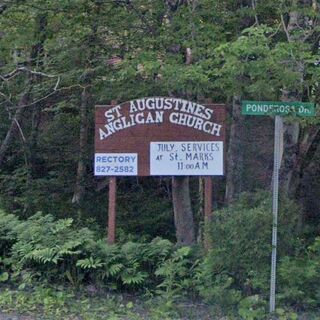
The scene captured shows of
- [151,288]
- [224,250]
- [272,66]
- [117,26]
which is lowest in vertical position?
[151,288]

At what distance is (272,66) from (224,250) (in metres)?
2.40

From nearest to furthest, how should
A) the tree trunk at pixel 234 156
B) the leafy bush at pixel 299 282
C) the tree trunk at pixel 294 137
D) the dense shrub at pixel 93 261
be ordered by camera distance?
the leafy bush at pixel 299 282
the dense shrub at pixel 93 261
the tree trunk at pixel 294 137
the tree trunk at pixel 234 156

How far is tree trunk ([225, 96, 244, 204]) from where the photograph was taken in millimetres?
12891

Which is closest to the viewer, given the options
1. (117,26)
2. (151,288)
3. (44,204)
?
(151,288)

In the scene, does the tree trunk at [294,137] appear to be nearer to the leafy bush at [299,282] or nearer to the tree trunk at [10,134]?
the leafy bush at [299,282]

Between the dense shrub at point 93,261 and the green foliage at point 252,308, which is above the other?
the dense shrub at point 93,261

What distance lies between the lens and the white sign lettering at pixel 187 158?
34.4 ft

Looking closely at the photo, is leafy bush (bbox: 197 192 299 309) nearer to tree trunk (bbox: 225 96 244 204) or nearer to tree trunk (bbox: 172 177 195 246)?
tree trunk (bbox: 172 177 195 246)

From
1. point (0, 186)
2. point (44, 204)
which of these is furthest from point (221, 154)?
point (0, 186)

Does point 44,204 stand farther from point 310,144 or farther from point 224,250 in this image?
point 224,250

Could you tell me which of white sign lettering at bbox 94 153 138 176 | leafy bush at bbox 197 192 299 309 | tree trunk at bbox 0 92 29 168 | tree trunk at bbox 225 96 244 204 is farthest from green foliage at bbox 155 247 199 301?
tree trunk at bbox 0 92 29 168

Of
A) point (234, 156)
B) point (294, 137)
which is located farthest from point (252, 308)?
point (234, 156)

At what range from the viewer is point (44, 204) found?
16.0 m

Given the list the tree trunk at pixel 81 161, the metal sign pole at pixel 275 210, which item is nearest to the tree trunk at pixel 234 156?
the metal sign pole at pixel 275 210
